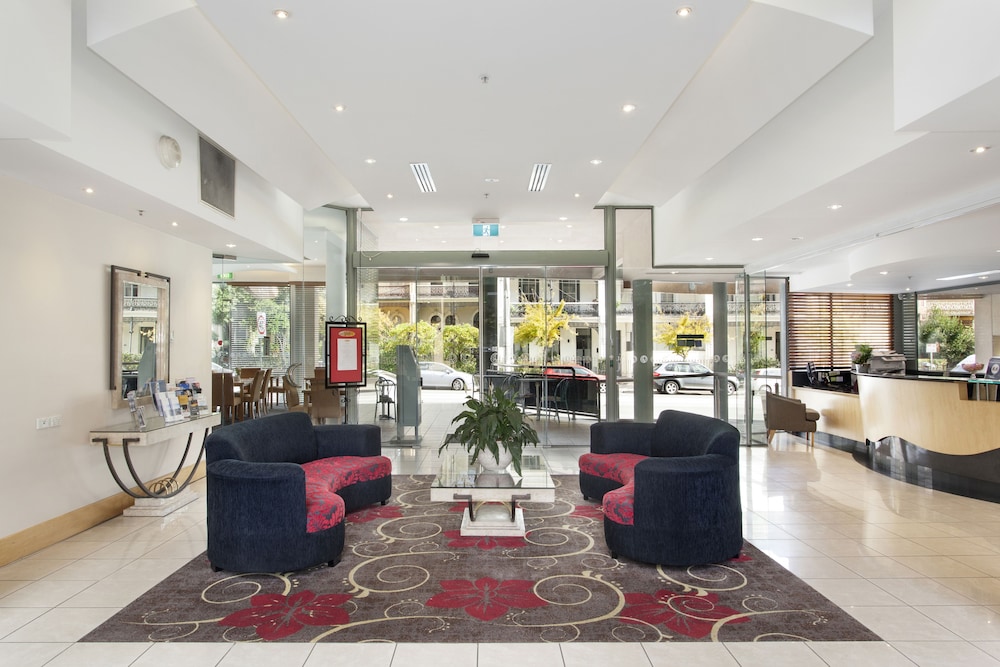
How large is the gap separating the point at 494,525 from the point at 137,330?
4.10 meters

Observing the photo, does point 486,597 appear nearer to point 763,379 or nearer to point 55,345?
point 55,345

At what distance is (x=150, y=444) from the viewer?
5422 millimetres

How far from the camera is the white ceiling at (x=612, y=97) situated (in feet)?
10.4

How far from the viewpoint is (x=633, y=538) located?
397 cm

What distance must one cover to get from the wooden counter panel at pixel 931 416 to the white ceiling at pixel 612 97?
6.38ft

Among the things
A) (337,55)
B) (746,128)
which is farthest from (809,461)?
(337,55)

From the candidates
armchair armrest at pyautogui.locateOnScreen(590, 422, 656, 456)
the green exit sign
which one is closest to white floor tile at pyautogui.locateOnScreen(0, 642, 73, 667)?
armchair armrest at pyautogui.locateOnScreen(590, 422, 656, 456)

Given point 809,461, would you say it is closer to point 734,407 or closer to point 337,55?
point 734,407

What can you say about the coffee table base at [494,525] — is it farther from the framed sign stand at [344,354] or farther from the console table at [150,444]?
the framed sign stand at [344,354]

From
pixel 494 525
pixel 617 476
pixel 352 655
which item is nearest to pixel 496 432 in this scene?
pixel 494 525

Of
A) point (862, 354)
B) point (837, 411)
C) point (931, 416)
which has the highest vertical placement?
point (862, 354)

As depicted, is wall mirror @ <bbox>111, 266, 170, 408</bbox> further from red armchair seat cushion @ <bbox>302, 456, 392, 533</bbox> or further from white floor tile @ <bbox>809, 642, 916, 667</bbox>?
white floor tile @ <bbox>809, 642, 916, 667</bbox>

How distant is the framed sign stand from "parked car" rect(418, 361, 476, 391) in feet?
3.95

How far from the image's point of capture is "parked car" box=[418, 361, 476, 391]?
913 centimetres
